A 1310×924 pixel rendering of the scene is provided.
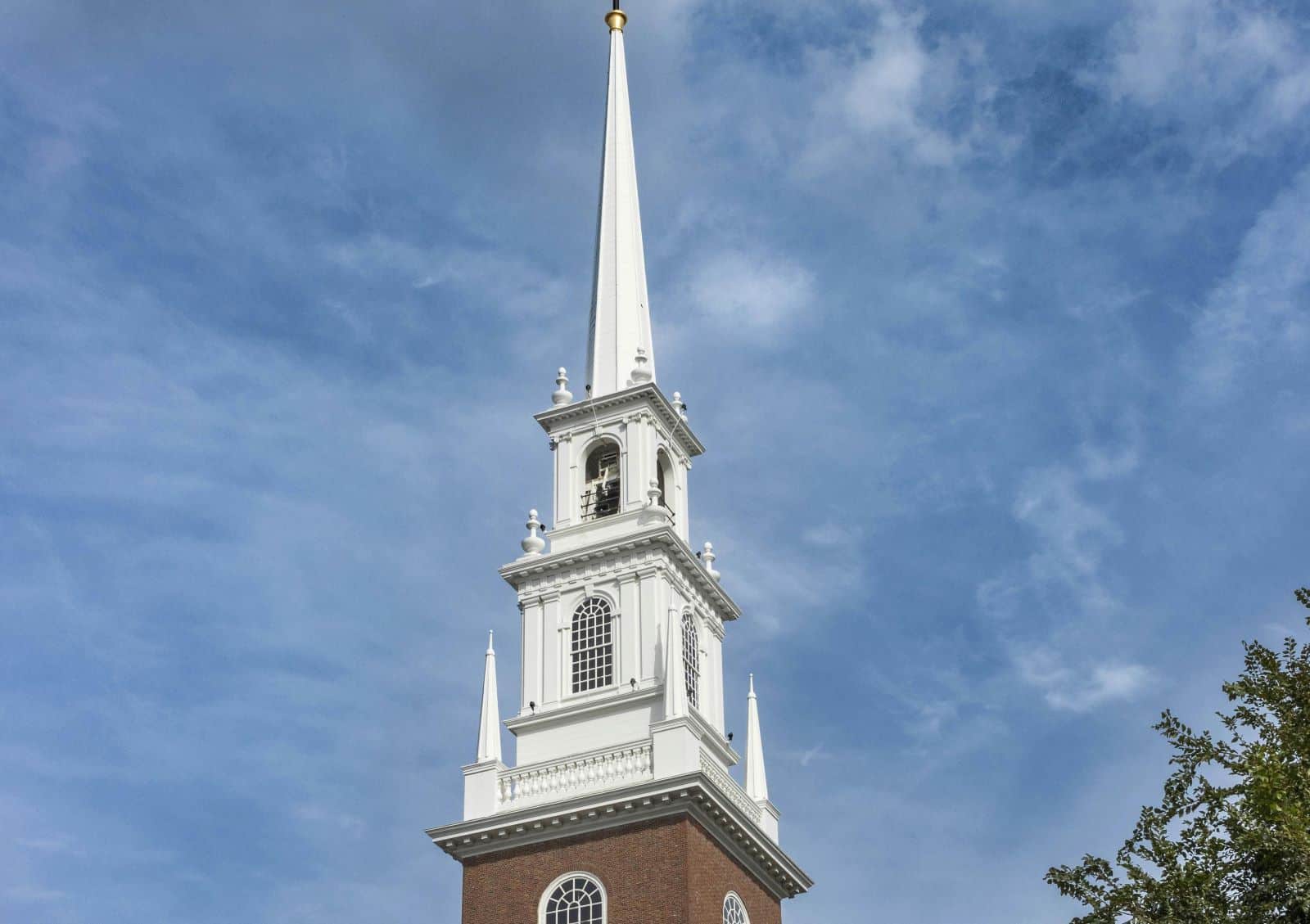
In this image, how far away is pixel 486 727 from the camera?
45.6m

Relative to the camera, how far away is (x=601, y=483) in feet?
166

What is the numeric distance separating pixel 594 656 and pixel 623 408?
7.70 metres

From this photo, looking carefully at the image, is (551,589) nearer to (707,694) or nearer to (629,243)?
(707,694)

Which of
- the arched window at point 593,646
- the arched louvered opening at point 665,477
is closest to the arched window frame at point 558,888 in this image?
the arched window at point 593,646

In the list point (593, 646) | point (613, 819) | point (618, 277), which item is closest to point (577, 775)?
point (613, 819)

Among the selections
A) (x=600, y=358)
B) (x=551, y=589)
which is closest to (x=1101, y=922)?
(x=551, y=589)

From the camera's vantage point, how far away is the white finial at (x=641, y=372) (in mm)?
51188

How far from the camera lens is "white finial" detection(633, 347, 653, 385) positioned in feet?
168

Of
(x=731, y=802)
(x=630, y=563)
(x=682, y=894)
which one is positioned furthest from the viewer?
(x=630, y=563)

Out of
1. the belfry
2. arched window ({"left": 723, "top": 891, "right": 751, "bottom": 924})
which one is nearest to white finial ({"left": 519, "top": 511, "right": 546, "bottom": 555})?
the belfry

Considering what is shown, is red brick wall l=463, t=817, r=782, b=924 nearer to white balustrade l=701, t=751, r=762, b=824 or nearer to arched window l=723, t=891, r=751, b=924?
arched window l=723, t=891, r=751, b=924

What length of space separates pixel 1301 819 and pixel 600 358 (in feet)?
103

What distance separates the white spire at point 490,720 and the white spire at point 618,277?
9.43 m

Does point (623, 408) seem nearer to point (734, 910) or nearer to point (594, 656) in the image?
point (594, 656)
